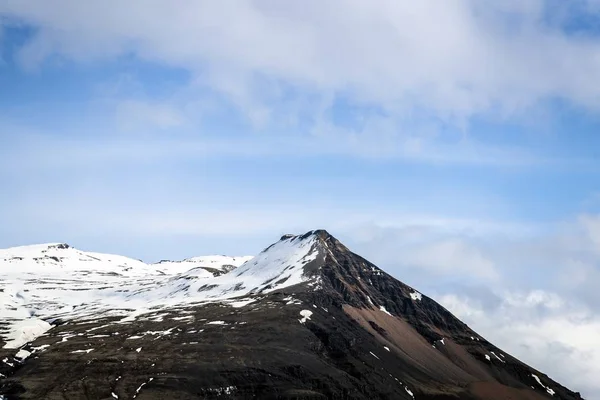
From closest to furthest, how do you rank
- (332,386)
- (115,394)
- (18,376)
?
(115,394) < (18,376) < (332,386)

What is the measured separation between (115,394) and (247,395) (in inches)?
1424

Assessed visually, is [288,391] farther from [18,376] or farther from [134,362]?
[18,376]

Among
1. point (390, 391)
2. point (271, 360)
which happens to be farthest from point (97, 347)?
point (390, 391)

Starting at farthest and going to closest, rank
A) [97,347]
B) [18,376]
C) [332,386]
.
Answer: [97,347]
[332,386]
[18,376]

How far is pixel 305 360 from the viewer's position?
645ft

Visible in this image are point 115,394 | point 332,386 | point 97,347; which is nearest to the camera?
point 115,394

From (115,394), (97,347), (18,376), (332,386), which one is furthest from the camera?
(97,347)

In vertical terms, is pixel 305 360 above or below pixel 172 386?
above

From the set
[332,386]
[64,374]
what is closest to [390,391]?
[332,386]

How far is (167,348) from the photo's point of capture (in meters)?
197

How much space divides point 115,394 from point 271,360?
5145 cm

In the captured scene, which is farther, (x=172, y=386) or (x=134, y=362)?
(x=134, y=362)

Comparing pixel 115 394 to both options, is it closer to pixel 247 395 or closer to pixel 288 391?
pixel 247 395

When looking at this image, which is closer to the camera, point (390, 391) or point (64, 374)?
point (64, 374)
